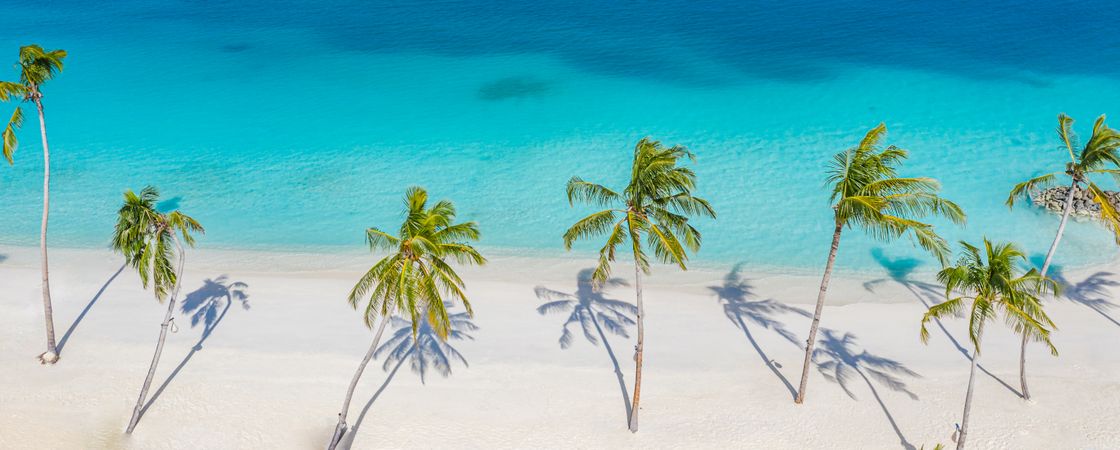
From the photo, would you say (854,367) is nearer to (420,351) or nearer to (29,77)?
(420,351)

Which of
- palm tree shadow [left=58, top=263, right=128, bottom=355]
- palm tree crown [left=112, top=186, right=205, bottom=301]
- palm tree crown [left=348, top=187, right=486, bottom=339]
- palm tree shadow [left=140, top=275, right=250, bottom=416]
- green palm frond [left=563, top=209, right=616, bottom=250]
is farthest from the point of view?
palm tree shadow [left=140, top=275, right=250, bottom=416]

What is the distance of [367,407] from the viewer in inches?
923

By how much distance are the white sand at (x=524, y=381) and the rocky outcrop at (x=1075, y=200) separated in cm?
671

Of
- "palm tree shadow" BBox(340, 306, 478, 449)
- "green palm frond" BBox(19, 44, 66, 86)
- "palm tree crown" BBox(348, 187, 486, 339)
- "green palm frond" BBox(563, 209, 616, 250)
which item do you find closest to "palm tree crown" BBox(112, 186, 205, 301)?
"green palm frond" BBox(19, 44, 66, 86)

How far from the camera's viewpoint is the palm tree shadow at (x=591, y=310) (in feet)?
89.2

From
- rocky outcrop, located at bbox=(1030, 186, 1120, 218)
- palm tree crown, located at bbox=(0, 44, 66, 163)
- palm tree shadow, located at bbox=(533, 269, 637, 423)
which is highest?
palm tree crown, located at bbox=(0, 44, 66, 163)

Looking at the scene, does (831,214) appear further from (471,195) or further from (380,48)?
(380,48)

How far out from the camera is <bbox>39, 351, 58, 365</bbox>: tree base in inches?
992

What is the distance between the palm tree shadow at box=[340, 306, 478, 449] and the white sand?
0.30 meters

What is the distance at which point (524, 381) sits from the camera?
2484 centimetres

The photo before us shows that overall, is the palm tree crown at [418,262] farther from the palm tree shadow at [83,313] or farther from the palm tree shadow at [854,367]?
the palm tree shadow at [83,313]

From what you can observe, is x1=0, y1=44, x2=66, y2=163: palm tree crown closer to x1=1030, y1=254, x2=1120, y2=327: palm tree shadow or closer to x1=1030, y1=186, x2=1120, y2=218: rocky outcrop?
x1=1030, y1=254, x2=1120, y2=327: palm tree shadow

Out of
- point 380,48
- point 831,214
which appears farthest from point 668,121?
point 380,48

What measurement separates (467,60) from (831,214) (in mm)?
29093
